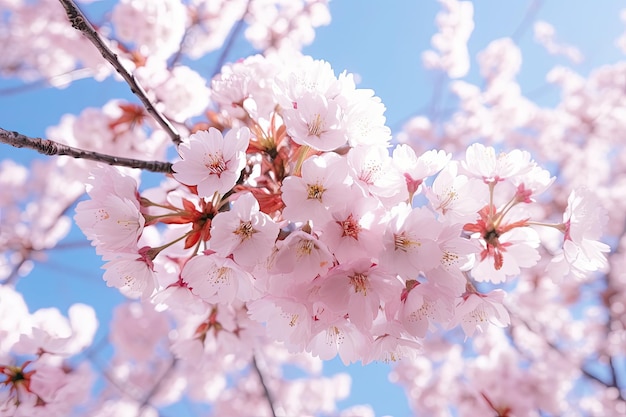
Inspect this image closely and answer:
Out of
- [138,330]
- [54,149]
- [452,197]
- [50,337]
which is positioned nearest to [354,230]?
[452,197]

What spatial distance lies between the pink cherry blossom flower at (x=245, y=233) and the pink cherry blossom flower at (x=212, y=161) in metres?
0.07

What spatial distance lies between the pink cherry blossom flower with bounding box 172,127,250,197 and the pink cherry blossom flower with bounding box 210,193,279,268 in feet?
0.23

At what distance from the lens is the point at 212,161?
3.31 feet

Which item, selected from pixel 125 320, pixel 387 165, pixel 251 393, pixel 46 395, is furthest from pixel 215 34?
pixel 251 393

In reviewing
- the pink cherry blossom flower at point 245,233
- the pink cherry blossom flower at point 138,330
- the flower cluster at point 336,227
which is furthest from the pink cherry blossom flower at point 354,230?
the pink cherry blossom flower at point 138,330

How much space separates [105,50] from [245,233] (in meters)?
0.54

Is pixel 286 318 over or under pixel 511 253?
under

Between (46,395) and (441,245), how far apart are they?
5.01 ft

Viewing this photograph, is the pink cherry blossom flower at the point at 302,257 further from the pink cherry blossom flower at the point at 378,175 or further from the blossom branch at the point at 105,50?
the blossom branch at the point at 105,50

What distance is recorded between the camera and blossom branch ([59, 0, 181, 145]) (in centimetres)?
98

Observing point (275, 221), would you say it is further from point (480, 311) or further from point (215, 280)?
point (480, 311)

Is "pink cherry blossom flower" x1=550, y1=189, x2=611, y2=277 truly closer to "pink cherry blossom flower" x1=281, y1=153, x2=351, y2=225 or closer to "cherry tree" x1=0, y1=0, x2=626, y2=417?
"cherry tree" x1=0, y1=0, x2=626, y2=417

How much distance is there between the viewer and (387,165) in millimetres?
1011

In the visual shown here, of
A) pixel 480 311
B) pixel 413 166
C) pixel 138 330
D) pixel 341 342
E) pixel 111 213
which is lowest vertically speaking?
pixel 138 330
